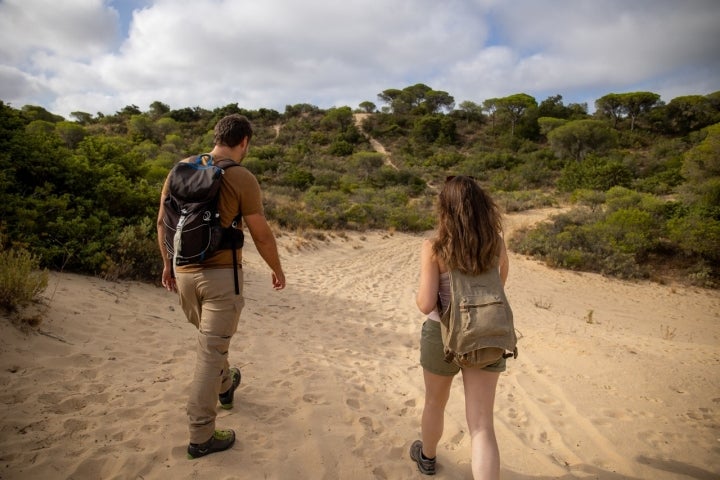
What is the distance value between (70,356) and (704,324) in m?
11.2

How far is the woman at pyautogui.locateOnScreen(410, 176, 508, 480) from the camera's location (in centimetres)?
177

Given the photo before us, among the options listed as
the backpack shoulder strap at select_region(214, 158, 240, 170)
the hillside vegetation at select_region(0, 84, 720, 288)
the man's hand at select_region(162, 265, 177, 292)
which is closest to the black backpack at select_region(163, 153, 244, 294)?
the backpack shoulder strap at select_region(214, 158, 240, 170)

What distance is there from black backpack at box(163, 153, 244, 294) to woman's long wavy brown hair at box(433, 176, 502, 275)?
4.09 ft

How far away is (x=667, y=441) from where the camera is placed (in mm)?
2859

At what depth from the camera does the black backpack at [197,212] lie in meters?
2.04

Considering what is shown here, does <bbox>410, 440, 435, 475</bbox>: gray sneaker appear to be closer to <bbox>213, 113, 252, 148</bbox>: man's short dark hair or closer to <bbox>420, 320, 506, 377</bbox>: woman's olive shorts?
<bbox>420, 320, 506, 377</bbox>: woman's olive shorts

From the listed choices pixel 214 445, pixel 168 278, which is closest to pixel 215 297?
pixel 168 278

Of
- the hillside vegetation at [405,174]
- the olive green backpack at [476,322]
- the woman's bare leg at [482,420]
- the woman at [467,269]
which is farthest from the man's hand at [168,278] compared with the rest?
the hillside vegetation at [405,174]

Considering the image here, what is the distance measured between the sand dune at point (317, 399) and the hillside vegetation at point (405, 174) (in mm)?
1395

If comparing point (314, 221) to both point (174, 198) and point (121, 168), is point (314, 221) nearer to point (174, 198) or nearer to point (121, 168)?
point (121, 168)

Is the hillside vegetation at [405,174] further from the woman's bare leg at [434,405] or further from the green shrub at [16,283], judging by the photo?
the woman's bare leg at [434,405]

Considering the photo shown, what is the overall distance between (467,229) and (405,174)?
2354 cm

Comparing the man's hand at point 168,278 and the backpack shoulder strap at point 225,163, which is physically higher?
the backpack shoulder strap at point 225,163

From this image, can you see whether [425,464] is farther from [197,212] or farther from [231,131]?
[231,131]
